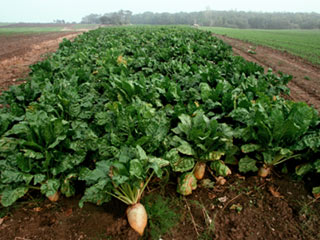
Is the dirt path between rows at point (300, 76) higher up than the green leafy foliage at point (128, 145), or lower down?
lower down

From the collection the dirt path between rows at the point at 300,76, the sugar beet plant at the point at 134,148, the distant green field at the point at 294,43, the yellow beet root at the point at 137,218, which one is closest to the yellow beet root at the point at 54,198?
the sugar beet plant at the point at 134,148

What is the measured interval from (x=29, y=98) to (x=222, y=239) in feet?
13.3

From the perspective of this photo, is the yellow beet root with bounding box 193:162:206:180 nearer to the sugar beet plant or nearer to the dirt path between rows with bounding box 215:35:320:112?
the sugar beet plant

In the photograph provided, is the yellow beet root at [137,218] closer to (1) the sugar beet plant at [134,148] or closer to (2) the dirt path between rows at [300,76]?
(1) the sugar beet plant at [134,148]

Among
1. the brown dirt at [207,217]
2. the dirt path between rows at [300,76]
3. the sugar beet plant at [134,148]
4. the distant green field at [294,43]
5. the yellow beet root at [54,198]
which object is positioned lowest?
the distant green field at [294,43]

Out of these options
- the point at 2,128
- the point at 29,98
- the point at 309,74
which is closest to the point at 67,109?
the point at 2,128

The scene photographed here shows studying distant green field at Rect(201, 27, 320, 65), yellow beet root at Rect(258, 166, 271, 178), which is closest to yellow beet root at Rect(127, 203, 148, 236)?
yellow beet root at Rect(258, 166, 271, 178)

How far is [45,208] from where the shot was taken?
8.35 feet

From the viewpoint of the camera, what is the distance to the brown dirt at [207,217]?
87.8 inches

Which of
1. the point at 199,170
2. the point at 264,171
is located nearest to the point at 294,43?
the point at 264,171

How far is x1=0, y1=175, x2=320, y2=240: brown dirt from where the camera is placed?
7.32 feet

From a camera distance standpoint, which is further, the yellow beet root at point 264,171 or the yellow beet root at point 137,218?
the yellow beet root at point 264,171

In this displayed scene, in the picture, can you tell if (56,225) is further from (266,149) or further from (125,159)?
(266,149)

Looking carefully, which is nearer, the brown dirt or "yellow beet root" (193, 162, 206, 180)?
the brown dirt
